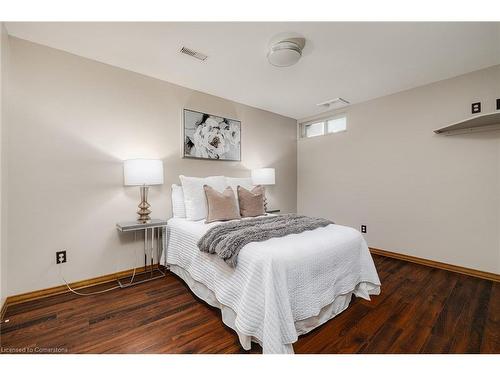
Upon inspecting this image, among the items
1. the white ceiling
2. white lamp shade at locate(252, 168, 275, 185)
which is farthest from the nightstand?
the white ceiling

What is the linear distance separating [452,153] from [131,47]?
369 cm

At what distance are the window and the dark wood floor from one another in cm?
258

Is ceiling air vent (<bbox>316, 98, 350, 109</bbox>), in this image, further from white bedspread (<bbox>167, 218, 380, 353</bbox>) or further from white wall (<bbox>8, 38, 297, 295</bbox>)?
white bedspread (<bbox>167, 218, 380, 353</bbox>)

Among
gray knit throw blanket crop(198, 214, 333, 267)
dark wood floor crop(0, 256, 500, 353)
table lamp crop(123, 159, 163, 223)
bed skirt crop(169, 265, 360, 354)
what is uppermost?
table lamp crop(123, 159, 163, 223)

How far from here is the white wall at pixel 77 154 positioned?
1964 mm

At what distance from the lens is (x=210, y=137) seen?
3.16 metres

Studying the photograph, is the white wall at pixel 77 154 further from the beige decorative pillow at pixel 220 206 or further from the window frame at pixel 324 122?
the window frame at pixel 324 122

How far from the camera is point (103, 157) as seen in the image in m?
2.37

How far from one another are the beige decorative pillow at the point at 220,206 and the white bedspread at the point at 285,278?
0.36 meters

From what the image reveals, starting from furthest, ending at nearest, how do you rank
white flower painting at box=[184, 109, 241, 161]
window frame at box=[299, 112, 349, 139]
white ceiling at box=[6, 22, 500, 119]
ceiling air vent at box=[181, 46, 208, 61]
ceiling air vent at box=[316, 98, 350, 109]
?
1. window frame at box=[299, 112, 349, 139]
2. ceiling air vent at box=[316, 98, 350, 109]
3. white flower painting at box=[184, 109, 241, 161]
4. ceiling air vent at box=[181, 46, 208, 61]
5. white ceiling at box=[6, 22, 500, 119]

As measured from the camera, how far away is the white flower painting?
2.96 meters

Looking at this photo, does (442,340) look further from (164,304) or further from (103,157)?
(103,157)

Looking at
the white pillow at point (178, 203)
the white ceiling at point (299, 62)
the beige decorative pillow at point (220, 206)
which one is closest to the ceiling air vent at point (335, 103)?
the white ceiling at point (299, 62)
